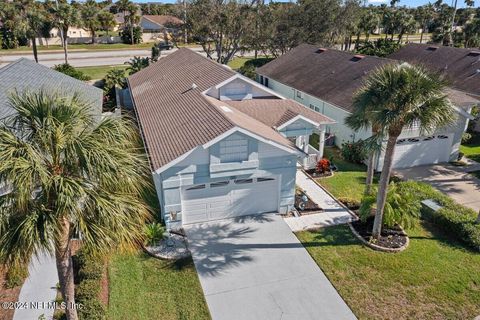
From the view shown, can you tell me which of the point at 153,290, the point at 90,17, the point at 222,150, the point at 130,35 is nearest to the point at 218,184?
the point at 222,150

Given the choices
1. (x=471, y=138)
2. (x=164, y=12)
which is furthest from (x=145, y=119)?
(x=164, y=12)

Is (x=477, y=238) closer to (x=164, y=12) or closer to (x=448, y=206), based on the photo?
(x=448, y=206)

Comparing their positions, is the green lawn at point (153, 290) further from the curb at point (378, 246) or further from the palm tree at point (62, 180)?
the curb at point (378, 246)

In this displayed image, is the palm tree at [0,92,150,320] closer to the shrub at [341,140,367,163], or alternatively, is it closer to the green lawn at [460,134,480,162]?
the shrub at [341,140,367,163]

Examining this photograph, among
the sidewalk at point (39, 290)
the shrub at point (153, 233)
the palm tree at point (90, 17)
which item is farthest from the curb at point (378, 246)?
the palm tree at point (90, 17)

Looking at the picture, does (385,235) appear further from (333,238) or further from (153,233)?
(153,233)

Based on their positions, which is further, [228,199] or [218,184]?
[228,199]
